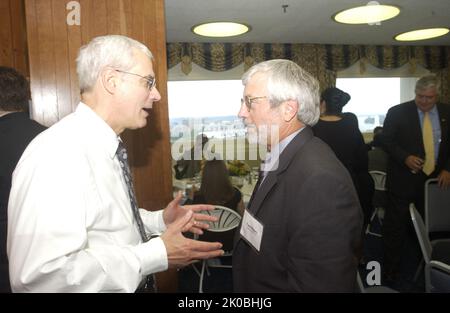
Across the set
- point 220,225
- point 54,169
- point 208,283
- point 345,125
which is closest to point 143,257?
point 54,169

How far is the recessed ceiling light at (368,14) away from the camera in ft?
12.0

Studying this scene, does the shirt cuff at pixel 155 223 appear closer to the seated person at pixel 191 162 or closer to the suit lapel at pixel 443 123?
the suit lapel at pixel 443 123

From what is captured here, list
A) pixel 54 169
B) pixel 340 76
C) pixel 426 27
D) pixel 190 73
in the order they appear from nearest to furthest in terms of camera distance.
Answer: pixel 54 169
pixel 426 27
pixel 190 73
pixel 340 76

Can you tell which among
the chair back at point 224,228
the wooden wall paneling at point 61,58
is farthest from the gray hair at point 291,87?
the chair back at point 224,228

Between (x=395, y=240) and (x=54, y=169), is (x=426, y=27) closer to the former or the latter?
(x=395, y=240)

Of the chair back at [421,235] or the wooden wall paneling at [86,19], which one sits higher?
the wooden wall paneling at [86,19]

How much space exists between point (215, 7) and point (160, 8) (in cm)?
229

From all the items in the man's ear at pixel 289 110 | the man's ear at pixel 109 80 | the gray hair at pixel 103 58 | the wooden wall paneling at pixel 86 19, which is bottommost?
the man's ear at pixel 289 110

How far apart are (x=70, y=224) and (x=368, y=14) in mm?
4023

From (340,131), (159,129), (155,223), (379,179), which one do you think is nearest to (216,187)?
(159,129)

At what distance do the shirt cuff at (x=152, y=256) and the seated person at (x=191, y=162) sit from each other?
9.79ft

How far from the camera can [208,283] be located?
3084mm

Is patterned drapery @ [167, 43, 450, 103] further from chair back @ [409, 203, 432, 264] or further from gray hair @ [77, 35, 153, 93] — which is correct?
gray hair @ [77, 35, 153, 93]

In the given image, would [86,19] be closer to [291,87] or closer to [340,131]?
[291,87]
